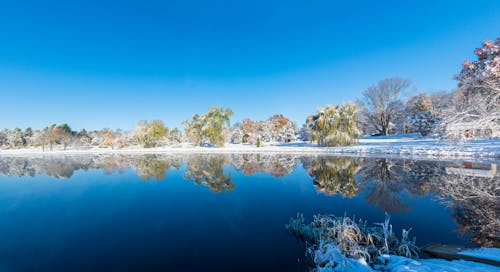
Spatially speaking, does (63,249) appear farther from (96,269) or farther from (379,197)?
(379,197)

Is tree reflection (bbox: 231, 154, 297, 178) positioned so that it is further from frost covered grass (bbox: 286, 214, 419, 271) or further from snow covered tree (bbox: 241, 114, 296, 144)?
snow covered tree (bbox: 241, 114, 296, 144)

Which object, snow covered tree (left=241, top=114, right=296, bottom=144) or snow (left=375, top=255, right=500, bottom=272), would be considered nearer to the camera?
snow (left=375, top=255, right=500, bottom=272)

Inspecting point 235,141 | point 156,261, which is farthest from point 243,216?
point 235,141

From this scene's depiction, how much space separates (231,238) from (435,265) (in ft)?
11.5

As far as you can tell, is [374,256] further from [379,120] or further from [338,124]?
[379,120]

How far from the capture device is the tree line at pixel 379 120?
889 cm

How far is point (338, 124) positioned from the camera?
89.8 feet

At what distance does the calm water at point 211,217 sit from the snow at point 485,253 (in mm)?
724

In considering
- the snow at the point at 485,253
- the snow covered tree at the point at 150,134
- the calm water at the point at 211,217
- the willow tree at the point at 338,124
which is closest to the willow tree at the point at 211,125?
the snow covered tree at the point at 150,134

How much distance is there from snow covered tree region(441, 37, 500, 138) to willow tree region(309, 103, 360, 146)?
16754mm

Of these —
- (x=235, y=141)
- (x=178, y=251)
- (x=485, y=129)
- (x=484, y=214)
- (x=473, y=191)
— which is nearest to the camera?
(x=178, y=251)

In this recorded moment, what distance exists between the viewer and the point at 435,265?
3.10 meters

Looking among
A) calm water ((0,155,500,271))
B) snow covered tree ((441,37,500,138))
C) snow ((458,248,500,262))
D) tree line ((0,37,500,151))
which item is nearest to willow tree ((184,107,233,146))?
tree line ((0,37,500,151))

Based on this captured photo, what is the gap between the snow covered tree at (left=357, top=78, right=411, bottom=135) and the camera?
36625 millimetres
